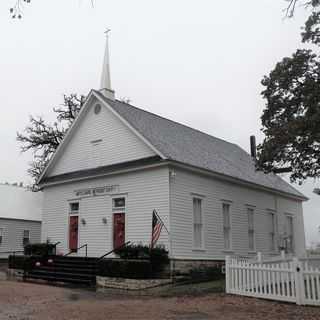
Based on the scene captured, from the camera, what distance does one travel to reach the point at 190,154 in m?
20.1

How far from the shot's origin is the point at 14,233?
32.5 meters

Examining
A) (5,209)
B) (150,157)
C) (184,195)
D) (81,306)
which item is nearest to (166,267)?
(184,195)

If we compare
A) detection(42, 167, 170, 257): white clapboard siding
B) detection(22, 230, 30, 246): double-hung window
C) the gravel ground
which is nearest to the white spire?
detection(42, 167, 170, 257): white clapboard siding

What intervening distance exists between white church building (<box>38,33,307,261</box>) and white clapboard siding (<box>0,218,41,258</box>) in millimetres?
10283

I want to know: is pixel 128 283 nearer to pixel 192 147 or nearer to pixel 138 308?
pixel 138 308

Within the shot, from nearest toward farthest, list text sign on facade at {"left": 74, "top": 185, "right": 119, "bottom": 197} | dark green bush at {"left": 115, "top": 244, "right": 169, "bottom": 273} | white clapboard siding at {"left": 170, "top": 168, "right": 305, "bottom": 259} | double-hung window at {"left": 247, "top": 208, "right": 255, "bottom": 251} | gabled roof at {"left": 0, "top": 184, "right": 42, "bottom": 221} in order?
1. dark green bush at {"left": 115, "top": 244, "right": 169, "bottom": 273}
2. white clapboard siding at {"left": 170, "top": 168, "right": 305, "bottom": 259}
3. text sign on facade at {"left": 74, "top": 185, "right": 119, "bottom": 197}
4. double-hung window at {"left": 247, "top": 208, "right": 255, "bottom": 251}
5. gabled roof at {"left": 0, "top": 184, "right": 42, "bottom": 221}

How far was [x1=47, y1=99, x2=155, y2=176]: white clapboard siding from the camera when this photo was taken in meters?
19.7

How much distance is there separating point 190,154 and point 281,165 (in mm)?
4324

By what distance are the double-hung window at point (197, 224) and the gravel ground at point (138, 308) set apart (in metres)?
5.33

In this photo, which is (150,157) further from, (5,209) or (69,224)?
(5,209)

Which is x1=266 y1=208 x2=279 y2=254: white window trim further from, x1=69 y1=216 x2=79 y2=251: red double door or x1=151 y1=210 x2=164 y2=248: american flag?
x1=69 y1=216 x2=79 y2=251: red double door

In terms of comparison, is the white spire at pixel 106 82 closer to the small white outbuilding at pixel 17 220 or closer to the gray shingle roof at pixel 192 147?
the gray shingle roof at pixel 192 147

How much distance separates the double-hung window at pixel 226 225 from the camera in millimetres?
20656

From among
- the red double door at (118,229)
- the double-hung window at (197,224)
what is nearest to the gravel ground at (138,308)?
the red double door at (118,229)
